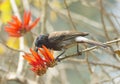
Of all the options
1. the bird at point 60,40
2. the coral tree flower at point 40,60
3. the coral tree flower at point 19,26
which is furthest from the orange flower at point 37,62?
the coral tree flower at point 19,26

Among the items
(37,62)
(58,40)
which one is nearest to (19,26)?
(58,40)

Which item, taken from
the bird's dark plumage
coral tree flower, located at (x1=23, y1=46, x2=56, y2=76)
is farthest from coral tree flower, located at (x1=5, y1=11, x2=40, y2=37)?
coral tree flower, located at (x1=23, y1=46, x2=56, y2=76)

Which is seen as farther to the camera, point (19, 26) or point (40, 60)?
point (19, 26)

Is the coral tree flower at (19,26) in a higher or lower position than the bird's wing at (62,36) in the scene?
lower

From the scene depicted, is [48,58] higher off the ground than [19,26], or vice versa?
[48,58]

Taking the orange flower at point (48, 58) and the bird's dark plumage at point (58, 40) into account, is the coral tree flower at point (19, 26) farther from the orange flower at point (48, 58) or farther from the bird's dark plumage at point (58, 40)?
the orange flower at point (48, 58)

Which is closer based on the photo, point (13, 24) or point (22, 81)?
point (13, 24)

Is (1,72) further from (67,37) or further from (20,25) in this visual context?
(67,37)

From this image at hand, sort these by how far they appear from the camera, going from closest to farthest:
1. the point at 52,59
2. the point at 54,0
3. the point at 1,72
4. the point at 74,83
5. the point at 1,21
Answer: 1. the point at 52,59
2. the point at 1,72
3. the point at 1,21
4. the point at 54,0
5. the point at 74,83

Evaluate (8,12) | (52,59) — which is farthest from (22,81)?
(8,12)

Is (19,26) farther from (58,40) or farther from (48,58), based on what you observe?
(48,58)

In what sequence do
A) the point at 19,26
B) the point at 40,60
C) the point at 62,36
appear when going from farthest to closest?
the point at 19,26, the point at 62,36, the point at 40,60
